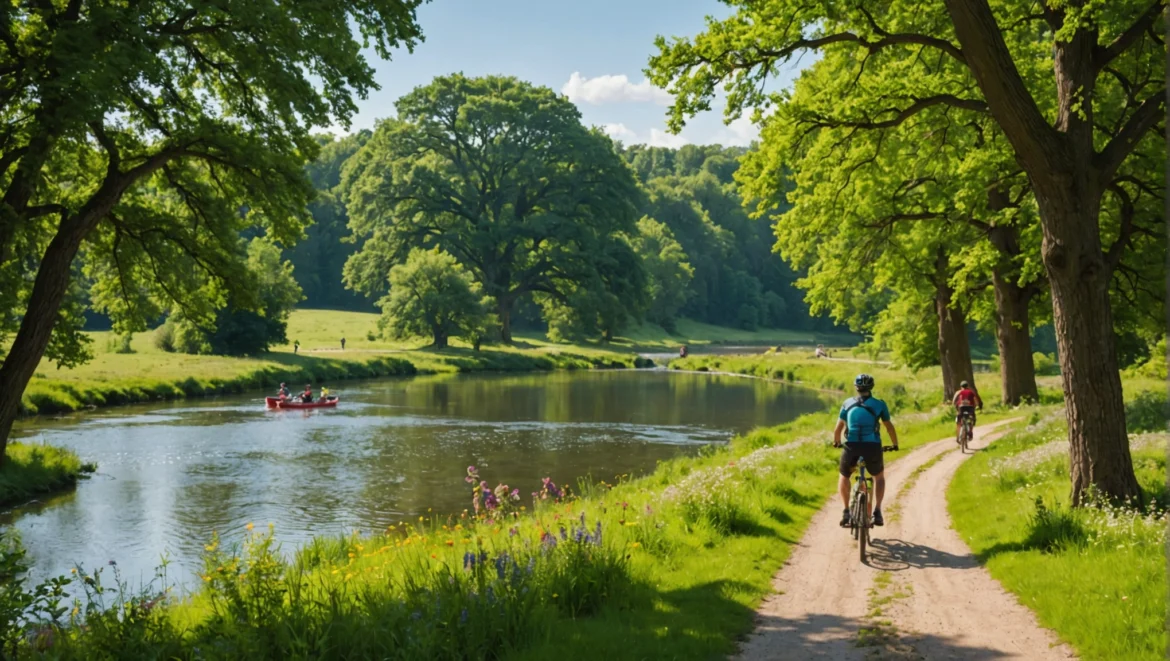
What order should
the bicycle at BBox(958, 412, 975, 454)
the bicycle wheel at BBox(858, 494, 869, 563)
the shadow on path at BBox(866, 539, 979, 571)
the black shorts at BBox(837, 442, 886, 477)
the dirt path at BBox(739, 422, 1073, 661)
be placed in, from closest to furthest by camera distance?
the dirt path at BBox(739, 422, 1073, 661), the shadow on path at BBox(866, 539, 979, 571), the bicycle wheel at BBox(858, 494, 869, 563), the black shorts at BBox(837, 442, 886, 477), the bicycle at BBox(958, 412, 975, 454)

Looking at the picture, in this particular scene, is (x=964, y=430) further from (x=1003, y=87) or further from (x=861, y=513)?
(x=1003, y=87)

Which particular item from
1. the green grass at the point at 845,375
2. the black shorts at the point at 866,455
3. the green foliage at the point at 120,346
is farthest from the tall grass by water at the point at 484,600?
the green foliage at the point at 120,346

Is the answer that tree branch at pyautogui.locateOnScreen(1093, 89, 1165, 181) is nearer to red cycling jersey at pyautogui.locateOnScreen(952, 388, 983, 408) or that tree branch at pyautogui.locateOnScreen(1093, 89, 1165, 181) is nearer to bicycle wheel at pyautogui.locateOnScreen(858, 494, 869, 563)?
bicycle wheel at pyautogui.locateOnScreen(858, 494, 869, 563)

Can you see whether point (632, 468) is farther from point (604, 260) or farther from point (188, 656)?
point (604, 260)

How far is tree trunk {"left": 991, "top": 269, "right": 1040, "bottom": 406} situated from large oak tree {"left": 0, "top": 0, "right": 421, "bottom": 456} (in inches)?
708

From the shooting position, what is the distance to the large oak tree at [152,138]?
14211 millimetres

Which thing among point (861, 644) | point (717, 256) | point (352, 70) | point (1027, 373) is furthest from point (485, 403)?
point (717, 256)

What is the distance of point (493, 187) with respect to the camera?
248 feet

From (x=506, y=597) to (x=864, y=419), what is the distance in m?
5.62

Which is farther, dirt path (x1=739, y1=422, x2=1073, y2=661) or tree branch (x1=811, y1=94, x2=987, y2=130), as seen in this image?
tree branch (x1=811, y1=94, x2=987, y2=130)

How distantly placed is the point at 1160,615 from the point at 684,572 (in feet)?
14.1

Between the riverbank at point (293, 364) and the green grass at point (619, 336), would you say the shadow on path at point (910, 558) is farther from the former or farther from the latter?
the green grass at point (619, 336)

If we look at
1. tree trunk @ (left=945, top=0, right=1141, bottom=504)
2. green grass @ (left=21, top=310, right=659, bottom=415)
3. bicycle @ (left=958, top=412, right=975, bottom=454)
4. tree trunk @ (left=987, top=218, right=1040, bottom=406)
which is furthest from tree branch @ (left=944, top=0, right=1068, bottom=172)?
green grass @ (left=21, top=310, right=659, bottom=415)

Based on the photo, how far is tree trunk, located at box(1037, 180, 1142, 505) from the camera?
1120 cm
